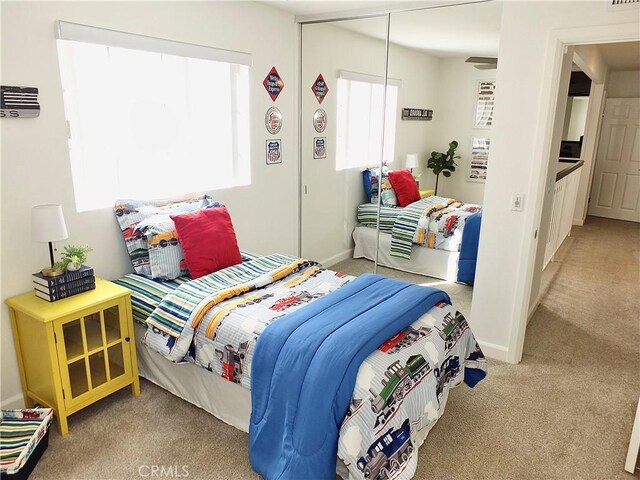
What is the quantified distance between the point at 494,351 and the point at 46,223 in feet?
9.17

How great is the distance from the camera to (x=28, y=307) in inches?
86.8

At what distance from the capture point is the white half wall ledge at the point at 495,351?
3.05 metres

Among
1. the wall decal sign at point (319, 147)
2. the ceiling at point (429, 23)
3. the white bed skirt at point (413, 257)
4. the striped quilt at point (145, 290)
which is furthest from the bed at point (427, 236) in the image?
the striped quilt at point (145, 290)

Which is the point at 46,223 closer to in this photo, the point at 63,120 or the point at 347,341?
the point at 63,120

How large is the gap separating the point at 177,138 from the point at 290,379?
204 centimetres

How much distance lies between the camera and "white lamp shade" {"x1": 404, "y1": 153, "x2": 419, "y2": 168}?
3761 millimetres

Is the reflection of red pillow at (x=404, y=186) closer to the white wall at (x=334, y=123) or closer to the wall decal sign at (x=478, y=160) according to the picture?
the white wall at (x=334, y=123)

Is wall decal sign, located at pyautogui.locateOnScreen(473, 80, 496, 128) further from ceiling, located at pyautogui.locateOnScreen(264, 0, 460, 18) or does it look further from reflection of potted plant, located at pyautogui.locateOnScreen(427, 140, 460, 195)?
ceiling, located at pyautogui.locateOnScreen(264, 0, 460, 18)

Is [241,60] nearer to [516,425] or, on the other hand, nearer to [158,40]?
[158,40]

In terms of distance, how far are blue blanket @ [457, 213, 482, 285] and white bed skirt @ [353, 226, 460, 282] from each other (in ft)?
0.17

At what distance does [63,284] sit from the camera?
229cm

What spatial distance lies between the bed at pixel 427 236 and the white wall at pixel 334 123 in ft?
0.68

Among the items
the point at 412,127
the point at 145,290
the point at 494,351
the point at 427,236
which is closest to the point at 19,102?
the point at 145,290

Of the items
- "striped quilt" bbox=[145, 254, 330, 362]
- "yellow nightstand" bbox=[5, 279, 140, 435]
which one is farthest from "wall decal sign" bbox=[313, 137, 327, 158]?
"yellow nightstand" bbox=[5, 279, 140, 435]
